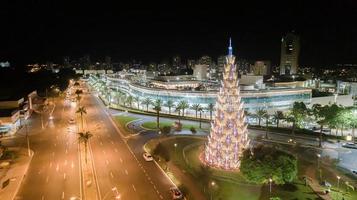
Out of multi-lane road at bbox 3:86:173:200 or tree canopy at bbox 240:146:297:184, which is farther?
multi-lane road at bbox 3:86:173:200

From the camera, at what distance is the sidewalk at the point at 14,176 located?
43719mm

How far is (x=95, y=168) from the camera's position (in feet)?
175

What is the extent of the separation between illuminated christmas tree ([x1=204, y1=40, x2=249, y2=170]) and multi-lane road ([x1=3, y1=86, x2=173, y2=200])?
11.2 m

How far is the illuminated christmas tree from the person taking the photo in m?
51.2

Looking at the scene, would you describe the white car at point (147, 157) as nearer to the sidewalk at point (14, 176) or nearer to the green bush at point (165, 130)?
the green bush at point (165, 130)

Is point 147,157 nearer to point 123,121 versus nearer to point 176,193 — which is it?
point 176,193

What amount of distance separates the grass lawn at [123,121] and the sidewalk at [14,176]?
86.2 feet

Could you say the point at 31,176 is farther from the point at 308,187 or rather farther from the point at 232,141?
the point at 308,187

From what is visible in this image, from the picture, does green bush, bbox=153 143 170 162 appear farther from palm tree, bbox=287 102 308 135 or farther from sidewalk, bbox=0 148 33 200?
palm tree, bbox=287 102 308 135

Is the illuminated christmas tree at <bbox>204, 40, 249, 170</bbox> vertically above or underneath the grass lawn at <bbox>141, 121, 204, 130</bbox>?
above

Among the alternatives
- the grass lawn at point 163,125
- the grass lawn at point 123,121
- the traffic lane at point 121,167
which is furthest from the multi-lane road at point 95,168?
the grass lawn at point 163,125

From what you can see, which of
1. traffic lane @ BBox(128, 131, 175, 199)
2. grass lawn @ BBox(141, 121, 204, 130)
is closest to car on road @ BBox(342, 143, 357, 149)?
grass lawn @ BBox(141, 121, 204, 130)

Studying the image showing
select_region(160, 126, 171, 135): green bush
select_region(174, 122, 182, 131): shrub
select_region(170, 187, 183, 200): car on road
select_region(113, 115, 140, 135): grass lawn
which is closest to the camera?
select_region(170, 187, 183, 200): car on road

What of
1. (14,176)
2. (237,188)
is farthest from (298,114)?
(14,176)
